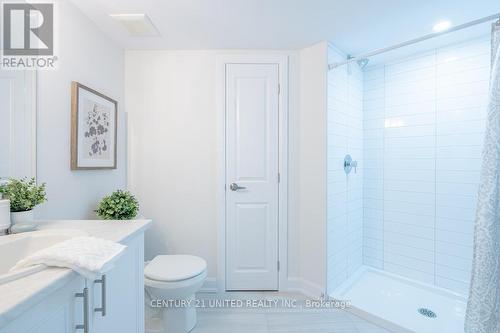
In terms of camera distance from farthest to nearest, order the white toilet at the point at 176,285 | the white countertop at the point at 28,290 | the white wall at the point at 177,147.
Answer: the white wall at the point at 177,147
the white toilet at the point at 176,285
the white countertop at the point at 28,290

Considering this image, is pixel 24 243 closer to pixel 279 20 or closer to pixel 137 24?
pixel 137 24

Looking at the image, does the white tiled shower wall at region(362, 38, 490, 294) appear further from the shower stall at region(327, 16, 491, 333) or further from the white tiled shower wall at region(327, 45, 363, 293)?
the white tiled shower wall at region(327, 45, 363, 293)

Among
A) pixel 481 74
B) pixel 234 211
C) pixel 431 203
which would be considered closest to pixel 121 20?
pixel 234 211

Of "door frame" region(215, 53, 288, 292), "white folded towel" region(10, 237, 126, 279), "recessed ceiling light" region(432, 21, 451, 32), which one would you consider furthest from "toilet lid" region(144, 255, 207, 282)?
"recessed ceiling light" region(432, 21, 451, 32)

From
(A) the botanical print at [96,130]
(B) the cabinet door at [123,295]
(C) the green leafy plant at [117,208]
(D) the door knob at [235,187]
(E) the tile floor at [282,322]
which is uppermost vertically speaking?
(A) the botanical print at [96,130]

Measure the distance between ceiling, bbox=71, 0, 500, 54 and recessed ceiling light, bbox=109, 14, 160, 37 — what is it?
35mm

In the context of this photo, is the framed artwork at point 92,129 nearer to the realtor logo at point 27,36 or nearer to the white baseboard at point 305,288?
the realtor logo at point 27,36

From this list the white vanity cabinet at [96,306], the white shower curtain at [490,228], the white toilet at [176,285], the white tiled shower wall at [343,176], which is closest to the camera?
the white vanity cabinet at [96,306]

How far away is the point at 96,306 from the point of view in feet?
2.93

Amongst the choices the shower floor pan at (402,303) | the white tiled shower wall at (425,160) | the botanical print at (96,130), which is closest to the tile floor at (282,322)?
the shower floor pan at (402,303)

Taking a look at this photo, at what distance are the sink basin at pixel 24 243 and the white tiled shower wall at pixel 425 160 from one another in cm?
260

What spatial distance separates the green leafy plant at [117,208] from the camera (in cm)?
181

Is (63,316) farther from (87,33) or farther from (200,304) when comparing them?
(87,33)

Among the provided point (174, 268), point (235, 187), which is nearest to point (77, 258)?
point (174, 268)
